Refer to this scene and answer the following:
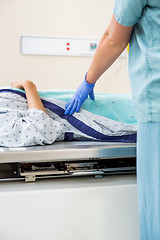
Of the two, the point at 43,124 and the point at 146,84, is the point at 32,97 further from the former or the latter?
the point at 146,84

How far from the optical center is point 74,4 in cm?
274

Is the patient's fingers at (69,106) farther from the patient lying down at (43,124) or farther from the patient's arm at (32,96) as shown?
the patient's arm at (32,96)

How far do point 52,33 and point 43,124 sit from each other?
173 cm

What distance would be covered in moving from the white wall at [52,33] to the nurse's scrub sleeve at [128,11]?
1950mm

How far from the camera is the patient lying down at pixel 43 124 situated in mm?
1202

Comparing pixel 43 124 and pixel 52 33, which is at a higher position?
pixel 52 33

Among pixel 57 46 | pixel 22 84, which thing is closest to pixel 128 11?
pixel 22 84

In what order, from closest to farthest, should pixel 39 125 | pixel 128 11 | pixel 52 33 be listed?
pixel 128 11 < pixel 39 125 < pixel 52 33

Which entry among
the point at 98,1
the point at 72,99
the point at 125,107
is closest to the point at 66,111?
the point at 72,99

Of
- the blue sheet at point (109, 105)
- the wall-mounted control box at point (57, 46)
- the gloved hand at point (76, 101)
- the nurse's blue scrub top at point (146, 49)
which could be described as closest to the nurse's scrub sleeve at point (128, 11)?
the nurse's blue scrub top at point (146, 49)

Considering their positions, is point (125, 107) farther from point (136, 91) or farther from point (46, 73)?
point (46, 73)

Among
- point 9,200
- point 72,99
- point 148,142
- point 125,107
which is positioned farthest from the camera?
point 125,107

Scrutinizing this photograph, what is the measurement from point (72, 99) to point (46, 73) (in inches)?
54.1

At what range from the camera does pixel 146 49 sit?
807mm
